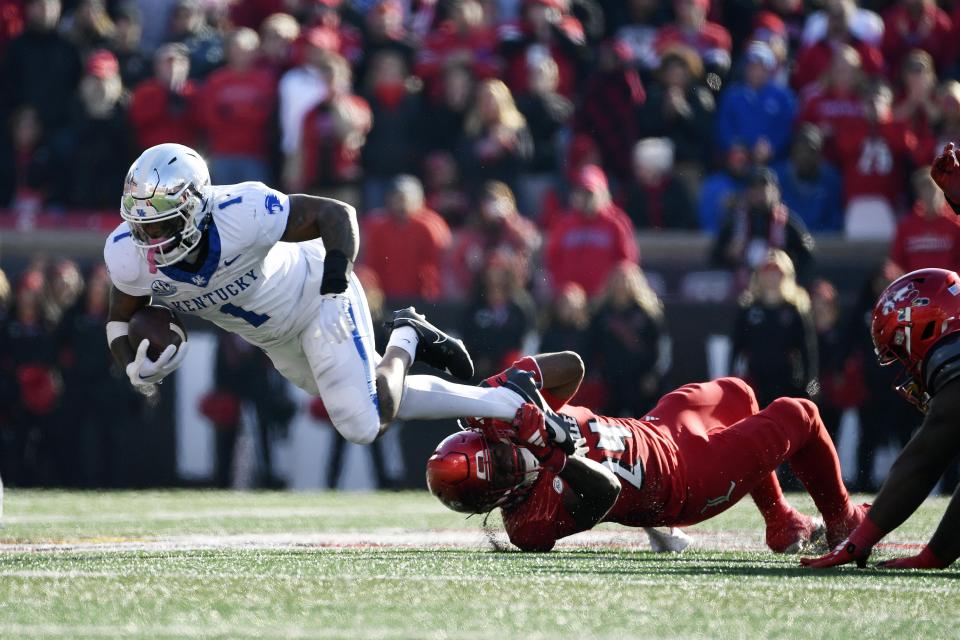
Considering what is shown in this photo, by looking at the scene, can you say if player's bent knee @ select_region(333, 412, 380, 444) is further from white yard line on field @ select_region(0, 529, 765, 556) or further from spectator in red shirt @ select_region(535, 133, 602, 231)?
spectator in red shirt @ select_region(535, 133, 602, 231)

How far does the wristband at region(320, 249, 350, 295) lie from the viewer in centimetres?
571

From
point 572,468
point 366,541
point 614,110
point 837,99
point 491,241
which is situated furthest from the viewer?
point 614,110

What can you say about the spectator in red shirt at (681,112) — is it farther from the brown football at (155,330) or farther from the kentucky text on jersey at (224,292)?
the brown football at (155,330)

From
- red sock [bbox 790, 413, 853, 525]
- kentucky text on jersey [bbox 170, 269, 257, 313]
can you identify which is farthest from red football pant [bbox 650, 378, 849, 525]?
kentucky text on jersey [bbox 170, 269, 257, 313]

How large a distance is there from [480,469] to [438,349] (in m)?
1.05

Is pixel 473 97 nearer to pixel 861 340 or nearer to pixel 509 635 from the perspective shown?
pixel 861 340

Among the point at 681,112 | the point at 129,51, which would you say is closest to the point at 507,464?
the point at 681,112

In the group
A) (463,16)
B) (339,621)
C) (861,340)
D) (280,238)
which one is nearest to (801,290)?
(861,340)

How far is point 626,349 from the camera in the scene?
1030cm

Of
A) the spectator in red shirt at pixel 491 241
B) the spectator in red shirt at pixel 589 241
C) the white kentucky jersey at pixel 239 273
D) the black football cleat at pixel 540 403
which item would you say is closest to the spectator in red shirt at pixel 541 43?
the spectator in red shirt at pixel 491 241

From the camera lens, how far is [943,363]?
198 inches

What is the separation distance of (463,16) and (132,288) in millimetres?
6906

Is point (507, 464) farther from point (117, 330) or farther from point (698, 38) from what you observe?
point (698, 38)

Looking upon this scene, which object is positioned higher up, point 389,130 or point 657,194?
point 389,130
